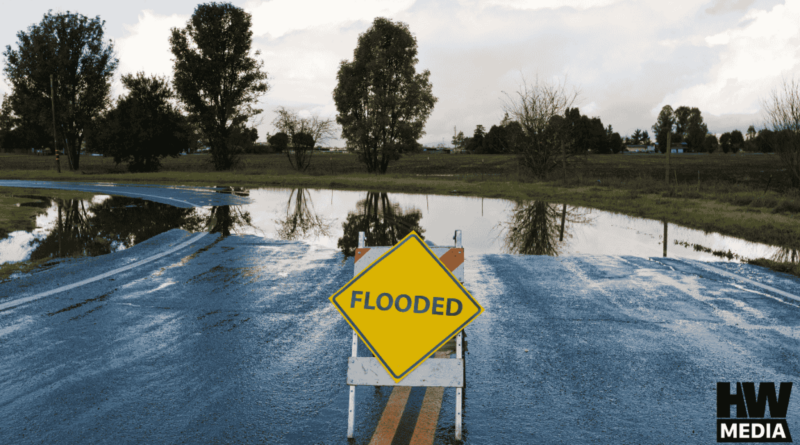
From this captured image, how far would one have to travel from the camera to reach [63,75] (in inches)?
1949

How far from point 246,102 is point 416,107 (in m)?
16.6

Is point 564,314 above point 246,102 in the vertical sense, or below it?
below

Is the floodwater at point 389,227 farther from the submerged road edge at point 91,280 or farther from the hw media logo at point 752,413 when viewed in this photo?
the hw media logo at point 752,413

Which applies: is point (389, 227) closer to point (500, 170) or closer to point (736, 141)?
point (500, 170)

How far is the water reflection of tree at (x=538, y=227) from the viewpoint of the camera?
11.7m

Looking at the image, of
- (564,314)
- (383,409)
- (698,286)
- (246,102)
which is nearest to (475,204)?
(698,286)

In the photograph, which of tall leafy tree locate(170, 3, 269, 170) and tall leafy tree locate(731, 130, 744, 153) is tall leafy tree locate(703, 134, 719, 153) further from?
tall leafy tree locate(170, 3, 269, 170)

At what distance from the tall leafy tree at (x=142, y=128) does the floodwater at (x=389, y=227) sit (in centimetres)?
3018

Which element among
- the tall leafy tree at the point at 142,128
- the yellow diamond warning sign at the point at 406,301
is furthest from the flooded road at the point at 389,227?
the tall leafy tree at the point at 142,128

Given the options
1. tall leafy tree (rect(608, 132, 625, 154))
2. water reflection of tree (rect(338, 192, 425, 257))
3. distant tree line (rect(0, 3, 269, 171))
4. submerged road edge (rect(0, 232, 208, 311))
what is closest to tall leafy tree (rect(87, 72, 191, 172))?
distant tree line (rect(0, 3, 269, 171))

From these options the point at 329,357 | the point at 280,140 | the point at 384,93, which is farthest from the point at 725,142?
the point at 329,357

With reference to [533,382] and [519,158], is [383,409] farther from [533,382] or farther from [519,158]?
[519,158]

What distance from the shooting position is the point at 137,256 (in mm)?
10422

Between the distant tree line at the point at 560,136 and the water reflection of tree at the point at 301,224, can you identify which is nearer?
the water reflection of tree at the point at 301,224
